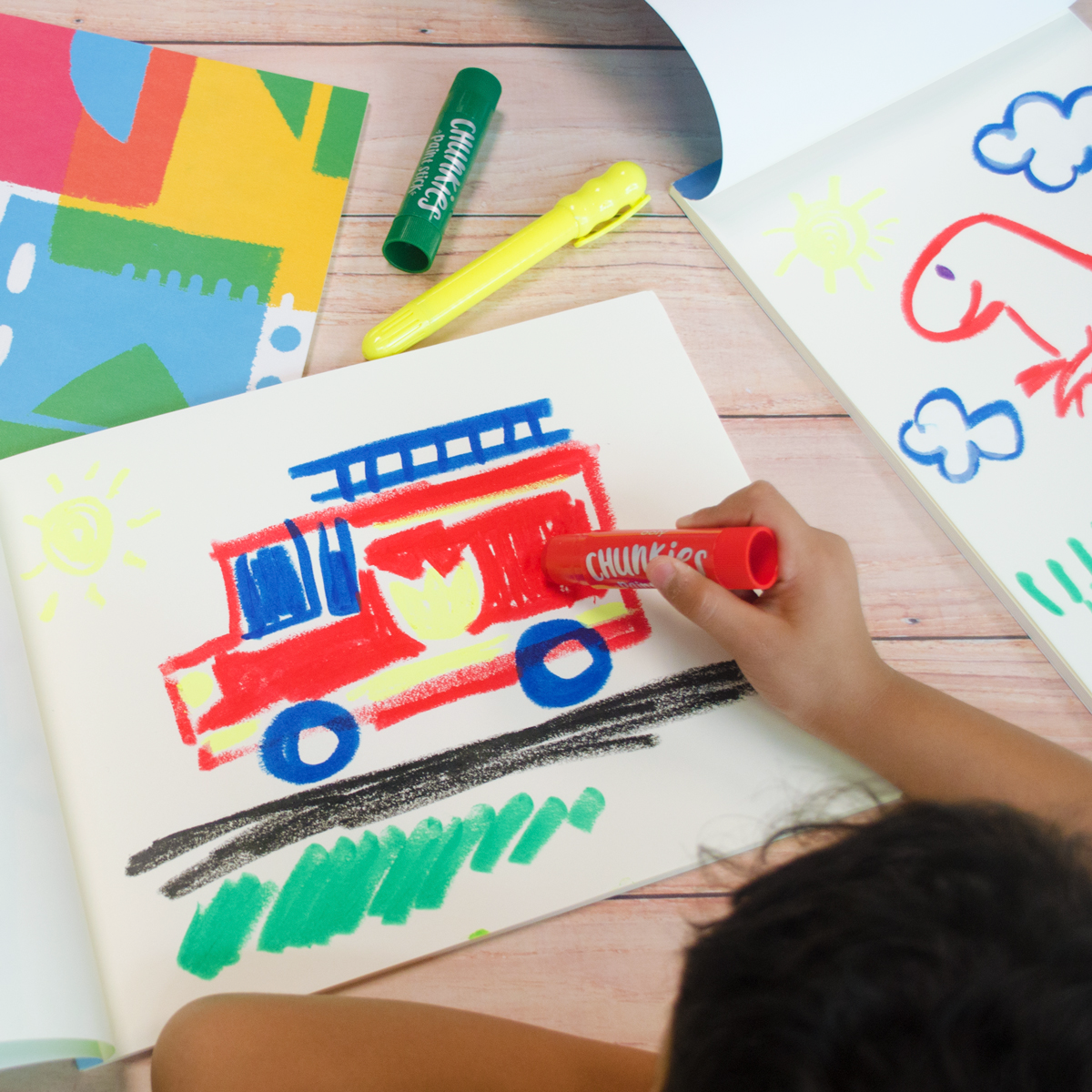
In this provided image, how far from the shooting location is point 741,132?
56 centimetres

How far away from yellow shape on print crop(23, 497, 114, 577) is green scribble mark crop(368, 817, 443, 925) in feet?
0.83

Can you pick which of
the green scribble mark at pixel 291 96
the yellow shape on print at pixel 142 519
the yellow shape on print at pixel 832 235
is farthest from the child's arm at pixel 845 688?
the green scribble mark at pixel 291 96

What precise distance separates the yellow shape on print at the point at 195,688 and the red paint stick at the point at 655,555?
0.21m

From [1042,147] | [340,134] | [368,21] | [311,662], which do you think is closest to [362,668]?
[311,662]

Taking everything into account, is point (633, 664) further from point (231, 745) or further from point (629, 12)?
point (629, 12)

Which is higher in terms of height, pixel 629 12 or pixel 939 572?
pixel 629 12

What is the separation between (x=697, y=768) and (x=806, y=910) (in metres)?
0.18

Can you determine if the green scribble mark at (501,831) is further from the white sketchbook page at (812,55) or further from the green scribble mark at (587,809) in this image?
the white sketchbook page at (812,55)

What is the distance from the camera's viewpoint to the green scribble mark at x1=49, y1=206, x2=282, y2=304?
1.78 ft

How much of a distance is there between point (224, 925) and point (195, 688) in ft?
0.43

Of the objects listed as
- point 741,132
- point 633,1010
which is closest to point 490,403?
point 741,132

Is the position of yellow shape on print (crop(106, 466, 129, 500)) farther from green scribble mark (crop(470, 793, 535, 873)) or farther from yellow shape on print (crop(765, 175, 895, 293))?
yellow shape on print (crop(765, 175, 895, 293))

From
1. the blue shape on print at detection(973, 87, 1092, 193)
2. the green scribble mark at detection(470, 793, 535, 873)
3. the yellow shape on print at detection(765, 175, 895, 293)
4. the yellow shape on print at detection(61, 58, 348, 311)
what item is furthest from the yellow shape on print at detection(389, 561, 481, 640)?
the blue shape on print at detection(973, 87, 1092, 193)

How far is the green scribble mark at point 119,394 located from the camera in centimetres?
52
